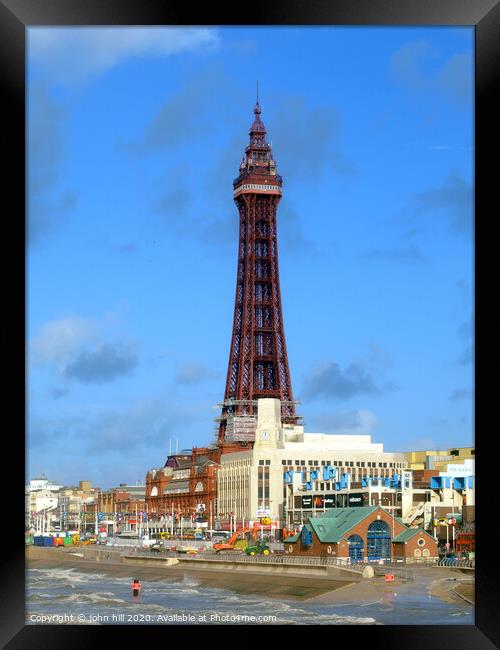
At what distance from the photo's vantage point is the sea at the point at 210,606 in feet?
66.4

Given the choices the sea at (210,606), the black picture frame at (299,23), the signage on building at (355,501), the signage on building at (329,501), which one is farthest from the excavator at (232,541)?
the black picture frame at (299,23)

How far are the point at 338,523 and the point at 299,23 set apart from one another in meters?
26.8

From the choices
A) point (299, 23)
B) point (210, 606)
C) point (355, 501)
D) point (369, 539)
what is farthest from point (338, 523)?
point (299, 23)

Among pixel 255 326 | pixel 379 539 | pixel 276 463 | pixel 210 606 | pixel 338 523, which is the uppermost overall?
pixel 255 326

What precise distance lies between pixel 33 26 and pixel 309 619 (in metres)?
15.5

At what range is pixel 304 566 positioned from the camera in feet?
98.7

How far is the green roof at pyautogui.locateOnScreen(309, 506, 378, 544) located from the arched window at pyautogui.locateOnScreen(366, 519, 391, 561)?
1.36 feet

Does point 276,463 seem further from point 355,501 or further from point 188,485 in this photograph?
point 355,501

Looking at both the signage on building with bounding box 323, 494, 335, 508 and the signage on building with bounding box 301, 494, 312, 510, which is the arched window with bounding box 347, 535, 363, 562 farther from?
the signage on building with bounding box 301, 494, 312, 510

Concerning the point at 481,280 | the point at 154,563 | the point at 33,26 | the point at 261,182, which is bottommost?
the point at 154,563

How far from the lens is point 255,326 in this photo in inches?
2387

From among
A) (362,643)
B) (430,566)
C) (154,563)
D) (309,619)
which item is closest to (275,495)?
(154,563)

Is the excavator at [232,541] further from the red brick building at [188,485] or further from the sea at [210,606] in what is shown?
the sea at [210,606]

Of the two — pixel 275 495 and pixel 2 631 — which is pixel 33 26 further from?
pixel 275 495
